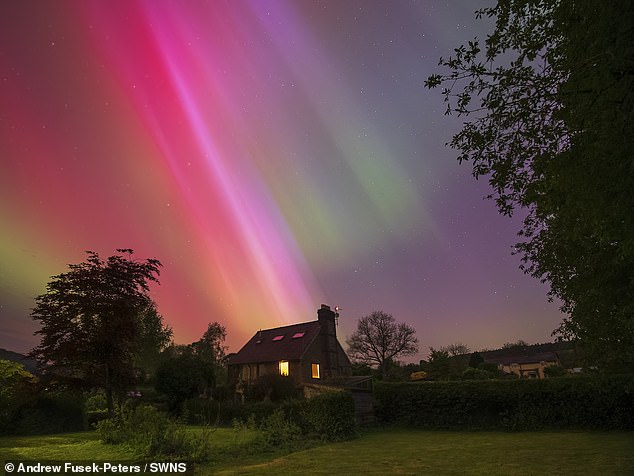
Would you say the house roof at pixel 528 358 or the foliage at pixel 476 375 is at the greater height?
the house roof at pixel 528 358

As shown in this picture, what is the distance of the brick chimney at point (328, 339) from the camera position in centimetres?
4162

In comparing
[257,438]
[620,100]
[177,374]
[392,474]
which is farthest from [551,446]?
[177,374]

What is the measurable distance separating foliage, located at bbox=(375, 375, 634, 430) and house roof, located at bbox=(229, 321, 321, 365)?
17.0m

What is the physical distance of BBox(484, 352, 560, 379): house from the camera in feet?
224

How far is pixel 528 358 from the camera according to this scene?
245ft

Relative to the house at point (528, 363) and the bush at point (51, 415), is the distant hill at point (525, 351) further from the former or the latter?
the bush at point (51, 415)

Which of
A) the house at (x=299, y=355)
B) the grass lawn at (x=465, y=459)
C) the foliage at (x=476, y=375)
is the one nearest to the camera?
the grass lawn at (x=465, y=459)

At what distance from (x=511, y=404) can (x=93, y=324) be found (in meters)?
23.2

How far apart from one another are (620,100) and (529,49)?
113 inches

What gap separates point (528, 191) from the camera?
22.0 ft

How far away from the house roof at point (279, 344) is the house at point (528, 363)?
42.6 meters

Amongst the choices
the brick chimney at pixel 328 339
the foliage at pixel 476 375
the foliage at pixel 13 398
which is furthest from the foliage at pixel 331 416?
the foliage at pixel 476 375

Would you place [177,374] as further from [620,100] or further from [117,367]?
[620,100]

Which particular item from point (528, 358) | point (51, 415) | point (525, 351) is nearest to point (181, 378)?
point (51, 415)
